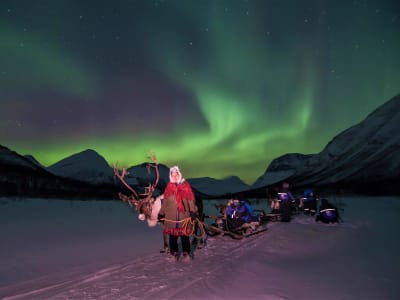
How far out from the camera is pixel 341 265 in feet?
19.7

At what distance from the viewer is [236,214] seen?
32.0ft

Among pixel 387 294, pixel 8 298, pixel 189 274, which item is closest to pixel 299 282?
pixel 387 294

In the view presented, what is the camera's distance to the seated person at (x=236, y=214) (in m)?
9.59

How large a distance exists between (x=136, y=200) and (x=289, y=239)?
4364 millimetres

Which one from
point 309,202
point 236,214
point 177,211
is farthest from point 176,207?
point 309,202

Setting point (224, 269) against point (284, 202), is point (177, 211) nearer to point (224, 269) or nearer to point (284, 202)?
point (224, 269)

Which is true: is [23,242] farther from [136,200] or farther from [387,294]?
[387,294]

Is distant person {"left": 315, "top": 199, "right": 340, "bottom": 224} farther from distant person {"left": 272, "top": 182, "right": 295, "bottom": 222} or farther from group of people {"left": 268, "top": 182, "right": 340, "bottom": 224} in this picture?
distant person {"left": 272, "top": 182, "right": 295, "bottom": 222}

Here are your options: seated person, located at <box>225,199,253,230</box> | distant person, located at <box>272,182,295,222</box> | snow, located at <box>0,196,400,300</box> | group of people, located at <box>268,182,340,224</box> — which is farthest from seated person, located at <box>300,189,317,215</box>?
seated person, located at <box>225,199,253,230</box>

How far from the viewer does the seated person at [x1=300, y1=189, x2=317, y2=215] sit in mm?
14960

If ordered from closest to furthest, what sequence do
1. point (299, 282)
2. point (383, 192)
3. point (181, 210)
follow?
point (299, 282)
point (181, 210)
point (383, 192)

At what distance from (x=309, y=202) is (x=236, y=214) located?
21.8ft

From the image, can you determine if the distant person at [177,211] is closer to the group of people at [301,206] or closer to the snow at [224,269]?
the snow at [224,269]

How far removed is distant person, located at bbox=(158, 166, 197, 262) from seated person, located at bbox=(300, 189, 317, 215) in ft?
32.2
